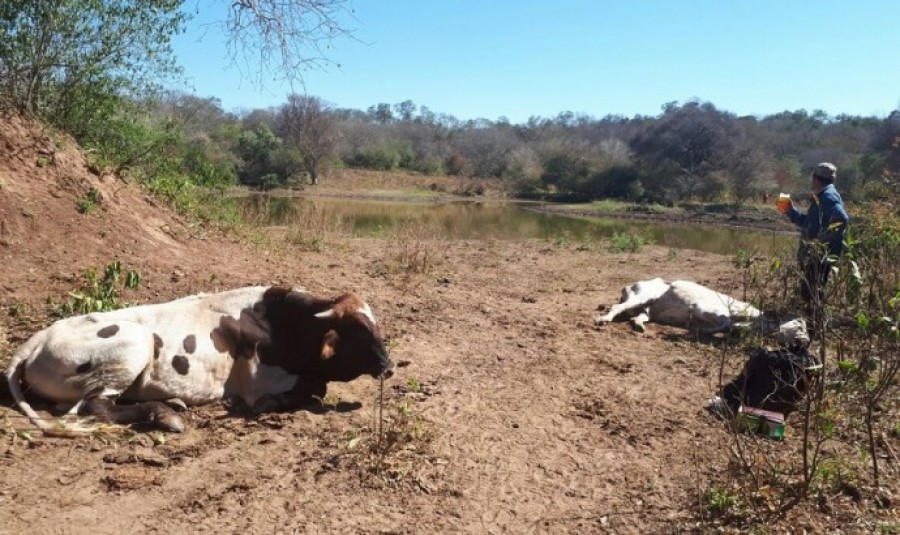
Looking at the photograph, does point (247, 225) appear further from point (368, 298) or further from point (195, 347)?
point (195, 347)

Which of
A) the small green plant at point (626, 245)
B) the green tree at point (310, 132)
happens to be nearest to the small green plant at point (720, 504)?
the small green plant at point (626, 245)

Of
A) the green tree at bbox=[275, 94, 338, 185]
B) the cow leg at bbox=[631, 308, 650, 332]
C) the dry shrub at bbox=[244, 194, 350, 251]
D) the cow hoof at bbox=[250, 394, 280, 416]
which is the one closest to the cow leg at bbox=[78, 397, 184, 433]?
the cow hoof at bbox=[250, 394, 280, 416]

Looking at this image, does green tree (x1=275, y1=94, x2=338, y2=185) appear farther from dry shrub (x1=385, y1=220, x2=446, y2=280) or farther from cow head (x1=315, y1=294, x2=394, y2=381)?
cow head (x1=315, y1=294, x2=394, y2=381)

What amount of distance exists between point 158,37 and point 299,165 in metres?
44.0

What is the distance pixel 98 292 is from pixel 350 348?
2890mm

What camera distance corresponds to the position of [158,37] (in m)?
10.9

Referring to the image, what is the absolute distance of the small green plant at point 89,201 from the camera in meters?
8.62

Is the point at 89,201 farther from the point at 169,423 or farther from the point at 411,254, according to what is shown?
the point at 411,254

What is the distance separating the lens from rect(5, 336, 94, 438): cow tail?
181 inches

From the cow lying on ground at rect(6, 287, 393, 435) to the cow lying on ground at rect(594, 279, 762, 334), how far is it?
436cm

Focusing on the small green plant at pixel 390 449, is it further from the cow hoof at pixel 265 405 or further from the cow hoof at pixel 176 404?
the cow hoof at pixel 176 404

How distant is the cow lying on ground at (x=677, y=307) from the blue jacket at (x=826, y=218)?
4.43 ft

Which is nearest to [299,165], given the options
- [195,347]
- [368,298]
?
[368,298]

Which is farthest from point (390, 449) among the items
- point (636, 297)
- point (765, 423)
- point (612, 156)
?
point (612, 156)
